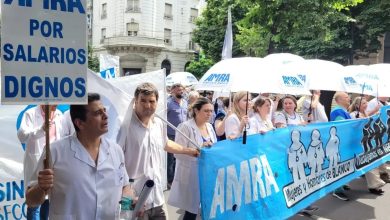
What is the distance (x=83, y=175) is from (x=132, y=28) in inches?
1672

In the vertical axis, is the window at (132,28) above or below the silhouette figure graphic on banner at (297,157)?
above

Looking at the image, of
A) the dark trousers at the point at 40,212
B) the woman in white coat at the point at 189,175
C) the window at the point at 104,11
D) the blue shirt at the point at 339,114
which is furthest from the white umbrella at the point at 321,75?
the window at the point at 104,11

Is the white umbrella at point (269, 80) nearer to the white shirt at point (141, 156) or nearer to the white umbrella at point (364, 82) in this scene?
the white shirt at point (141, 156)

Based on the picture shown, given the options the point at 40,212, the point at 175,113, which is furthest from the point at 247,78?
the point at 175,113

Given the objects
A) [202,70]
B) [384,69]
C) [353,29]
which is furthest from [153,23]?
[384,69]

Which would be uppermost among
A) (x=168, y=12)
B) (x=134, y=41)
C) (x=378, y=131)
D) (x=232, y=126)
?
(x=168, y=12)

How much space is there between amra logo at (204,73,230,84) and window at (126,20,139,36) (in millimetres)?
39661

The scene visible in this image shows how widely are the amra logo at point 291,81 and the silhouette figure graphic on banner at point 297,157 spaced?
0.63 meters

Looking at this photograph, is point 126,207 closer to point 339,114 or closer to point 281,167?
point 281,167

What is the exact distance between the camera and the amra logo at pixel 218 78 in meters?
4.67

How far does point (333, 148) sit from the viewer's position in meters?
5.73

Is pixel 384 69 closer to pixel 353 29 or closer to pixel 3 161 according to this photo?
pixel 3 161

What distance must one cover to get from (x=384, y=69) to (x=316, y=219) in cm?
384

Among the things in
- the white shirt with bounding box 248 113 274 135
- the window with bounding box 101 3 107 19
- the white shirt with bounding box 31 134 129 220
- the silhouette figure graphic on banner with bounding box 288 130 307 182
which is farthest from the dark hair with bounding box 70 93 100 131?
the window with bounding box 101 3 107 19
